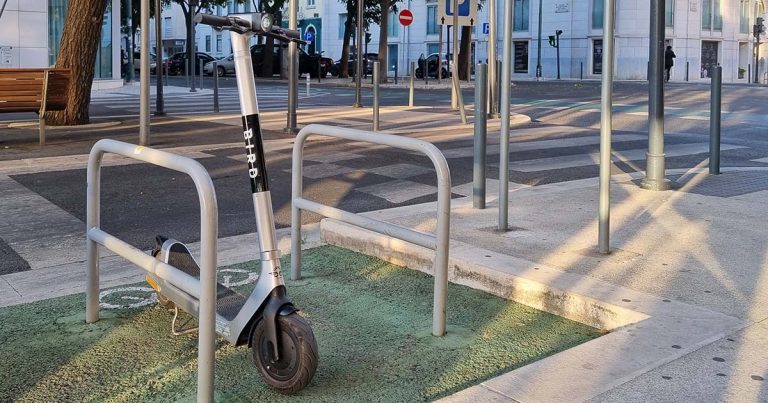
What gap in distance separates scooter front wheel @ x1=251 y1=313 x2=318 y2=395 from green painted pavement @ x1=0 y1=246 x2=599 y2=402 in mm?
74

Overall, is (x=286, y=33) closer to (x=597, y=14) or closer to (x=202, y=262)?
(x=202, y=262)

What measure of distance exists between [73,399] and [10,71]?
9.45 metres

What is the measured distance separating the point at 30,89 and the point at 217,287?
29.8ft

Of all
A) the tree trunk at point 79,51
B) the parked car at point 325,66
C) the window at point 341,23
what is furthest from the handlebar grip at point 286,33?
the window at point 341,23

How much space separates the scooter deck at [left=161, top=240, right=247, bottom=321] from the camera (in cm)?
398

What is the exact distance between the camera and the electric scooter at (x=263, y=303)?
3.50 m

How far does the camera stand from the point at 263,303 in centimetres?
362

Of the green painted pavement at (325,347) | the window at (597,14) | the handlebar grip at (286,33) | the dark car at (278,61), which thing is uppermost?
the window at (597,14)

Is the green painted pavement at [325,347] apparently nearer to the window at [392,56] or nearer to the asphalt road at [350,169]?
the asphalt road at [350,169]

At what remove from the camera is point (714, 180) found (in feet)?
29.8

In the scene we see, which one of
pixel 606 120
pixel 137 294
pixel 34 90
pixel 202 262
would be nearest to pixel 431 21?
pixel 34 90

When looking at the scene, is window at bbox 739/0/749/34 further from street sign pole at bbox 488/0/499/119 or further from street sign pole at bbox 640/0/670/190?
street sign pole at bbox 640/0/670/190

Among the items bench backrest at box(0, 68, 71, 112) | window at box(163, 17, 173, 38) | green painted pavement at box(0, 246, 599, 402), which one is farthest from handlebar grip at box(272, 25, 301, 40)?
window at box(163, 17, 173, 38)

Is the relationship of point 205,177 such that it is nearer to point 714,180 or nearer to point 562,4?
point 714,180
